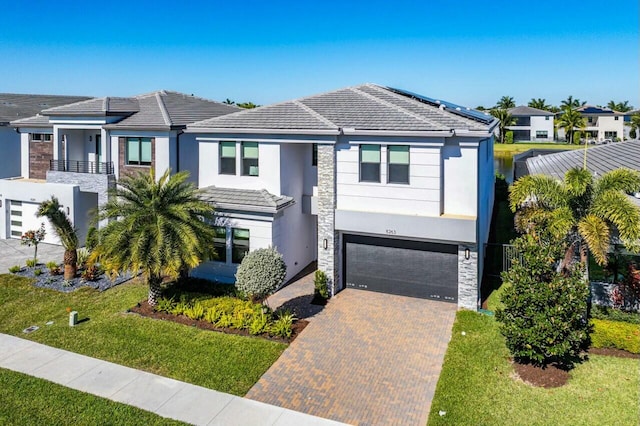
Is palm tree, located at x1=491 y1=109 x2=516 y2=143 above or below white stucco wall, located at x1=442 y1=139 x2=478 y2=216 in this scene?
above

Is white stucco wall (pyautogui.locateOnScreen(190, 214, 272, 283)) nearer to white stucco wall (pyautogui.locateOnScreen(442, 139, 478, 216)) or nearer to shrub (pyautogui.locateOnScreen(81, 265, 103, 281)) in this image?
shrub (pyautogui.locateOnScreen(81, 265, 103, 281))

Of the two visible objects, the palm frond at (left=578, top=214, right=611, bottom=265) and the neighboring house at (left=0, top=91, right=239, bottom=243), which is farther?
the neighboring house at (left=0, top=91, right=239, bottom=243)

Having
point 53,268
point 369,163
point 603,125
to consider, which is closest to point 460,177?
point 369,163

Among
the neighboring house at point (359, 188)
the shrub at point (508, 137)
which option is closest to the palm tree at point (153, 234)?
the neighboring house at point (359, 188)

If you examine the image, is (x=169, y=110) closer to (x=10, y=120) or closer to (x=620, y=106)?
(x=10, y=120)

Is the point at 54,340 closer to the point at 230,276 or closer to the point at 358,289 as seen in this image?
the point at 230,276

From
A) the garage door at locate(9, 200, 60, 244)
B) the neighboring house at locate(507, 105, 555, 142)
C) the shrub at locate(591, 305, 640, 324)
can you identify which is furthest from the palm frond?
the neighboring house at locate(507, 105, 555, 142)

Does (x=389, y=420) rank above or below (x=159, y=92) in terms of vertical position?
below

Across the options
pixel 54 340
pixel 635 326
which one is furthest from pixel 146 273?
pixel 635 326
